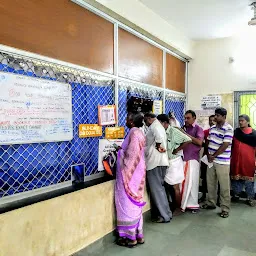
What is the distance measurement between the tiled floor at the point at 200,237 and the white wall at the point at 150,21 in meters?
2.51

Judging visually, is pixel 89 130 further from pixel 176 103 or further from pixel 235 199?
pixel 235 199

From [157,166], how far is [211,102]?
7.32ft

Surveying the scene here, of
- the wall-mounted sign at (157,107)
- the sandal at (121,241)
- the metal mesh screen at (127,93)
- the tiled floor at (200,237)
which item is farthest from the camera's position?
the wall-mounted sign at (157,107)

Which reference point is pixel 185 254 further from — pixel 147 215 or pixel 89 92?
pixel 89 92

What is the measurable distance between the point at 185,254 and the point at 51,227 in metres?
1.32

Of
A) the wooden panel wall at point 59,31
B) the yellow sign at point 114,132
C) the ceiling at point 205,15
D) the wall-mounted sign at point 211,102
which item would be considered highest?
the ceiling at point 205,15

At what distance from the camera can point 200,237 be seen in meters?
2.82

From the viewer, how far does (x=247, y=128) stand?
378 centimetres

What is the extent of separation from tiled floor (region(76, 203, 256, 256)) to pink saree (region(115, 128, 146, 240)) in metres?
0.21

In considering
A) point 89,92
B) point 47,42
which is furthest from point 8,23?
point 89,92

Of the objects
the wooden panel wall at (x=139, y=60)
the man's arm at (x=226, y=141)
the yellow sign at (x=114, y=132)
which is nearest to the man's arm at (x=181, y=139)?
the man's arm at (x=226, y=141)

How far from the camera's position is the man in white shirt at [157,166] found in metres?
3.04

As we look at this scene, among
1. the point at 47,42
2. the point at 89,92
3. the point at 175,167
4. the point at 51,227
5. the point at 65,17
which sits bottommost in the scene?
the point at 51,227

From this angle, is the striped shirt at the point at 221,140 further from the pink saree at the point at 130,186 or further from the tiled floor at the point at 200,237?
the pink saree at the point at 130,186
